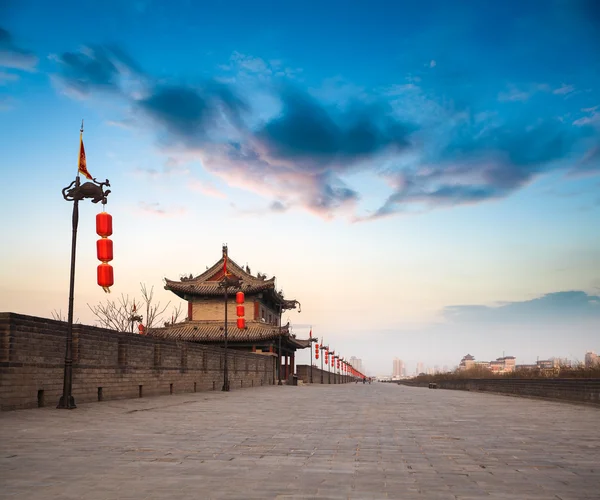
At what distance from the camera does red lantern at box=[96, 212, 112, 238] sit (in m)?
16.4

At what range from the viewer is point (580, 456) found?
7.56 metres

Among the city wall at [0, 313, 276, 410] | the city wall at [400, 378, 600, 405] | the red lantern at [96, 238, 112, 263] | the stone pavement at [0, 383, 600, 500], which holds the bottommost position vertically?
the city wall at [400, 378, 600, 405]

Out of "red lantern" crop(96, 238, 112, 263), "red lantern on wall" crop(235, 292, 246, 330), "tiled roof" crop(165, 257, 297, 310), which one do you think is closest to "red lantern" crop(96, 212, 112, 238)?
"red lantern" crop(96, 238, 112, 263)

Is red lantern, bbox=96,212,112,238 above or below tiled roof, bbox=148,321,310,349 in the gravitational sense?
above

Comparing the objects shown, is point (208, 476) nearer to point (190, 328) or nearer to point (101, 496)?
point (101, 496)

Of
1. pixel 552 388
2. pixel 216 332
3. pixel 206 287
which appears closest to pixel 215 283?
pixel 206 287

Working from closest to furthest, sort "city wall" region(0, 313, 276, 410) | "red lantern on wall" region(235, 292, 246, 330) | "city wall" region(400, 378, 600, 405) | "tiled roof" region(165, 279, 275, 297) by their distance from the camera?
"city wall" region(0, 313, 276, 410)
"city wall" region(400, 378, 600, 405)
"red lantern on wall" region(235, 292, 246, 330)
"tiled roof" region(165, 279, 275, 297)

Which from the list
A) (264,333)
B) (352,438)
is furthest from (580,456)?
(264,333)

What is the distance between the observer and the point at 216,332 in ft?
165

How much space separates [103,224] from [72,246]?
190 centimetres

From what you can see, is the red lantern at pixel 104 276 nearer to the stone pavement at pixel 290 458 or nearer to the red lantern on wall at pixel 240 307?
the stone pavement at pixel 290 458

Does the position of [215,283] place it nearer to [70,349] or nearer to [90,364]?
[90,364]

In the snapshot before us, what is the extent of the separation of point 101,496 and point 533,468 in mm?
4779

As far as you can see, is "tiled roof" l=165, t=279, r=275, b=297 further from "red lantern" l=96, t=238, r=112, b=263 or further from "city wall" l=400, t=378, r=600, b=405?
"red lantern" l=96, t=238, r=112, b=263
